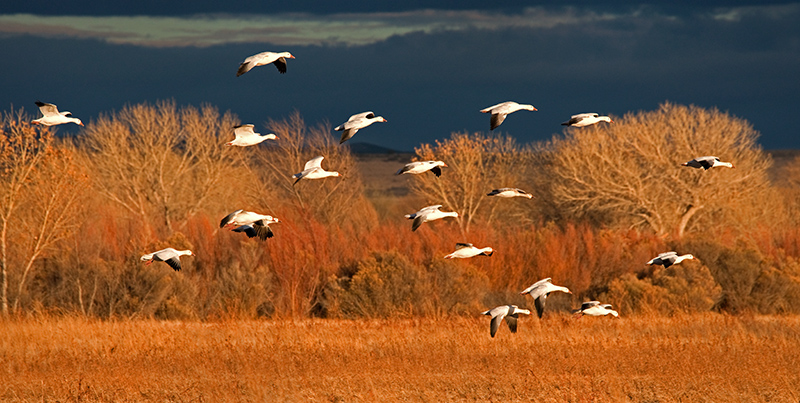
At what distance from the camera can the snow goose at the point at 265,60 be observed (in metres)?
15.0

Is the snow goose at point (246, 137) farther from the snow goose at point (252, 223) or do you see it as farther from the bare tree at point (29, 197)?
the bare tree at point (29, 197)

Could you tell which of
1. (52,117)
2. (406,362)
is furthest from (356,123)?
(406,362)

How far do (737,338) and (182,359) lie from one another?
13.3 m

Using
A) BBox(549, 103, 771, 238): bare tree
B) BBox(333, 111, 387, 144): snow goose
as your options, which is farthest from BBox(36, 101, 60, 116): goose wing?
BBox(549, 103, 771, 238): bare tree

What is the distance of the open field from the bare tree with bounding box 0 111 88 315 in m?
4.65

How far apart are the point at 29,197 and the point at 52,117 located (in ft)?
53.5

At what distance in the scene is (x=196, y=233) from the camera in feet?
123

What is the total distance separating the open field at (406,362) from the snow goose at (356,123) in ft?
15.7

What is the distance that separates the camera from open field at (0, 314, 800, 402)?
17141 millimetres

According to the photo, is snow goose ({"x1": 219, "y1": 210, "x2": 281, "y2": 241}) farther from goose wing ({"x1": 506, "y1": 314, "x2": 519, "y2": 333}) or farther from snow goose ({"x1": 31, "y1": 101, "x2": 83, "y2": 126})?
goose wing ({"x1": 506, "y1": 314, "x2": 519, "y2": 333})

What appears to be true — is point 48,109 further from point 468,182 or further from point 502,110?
point 468,182

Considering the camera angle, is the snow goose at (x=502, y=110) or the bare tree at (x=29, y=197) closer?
the snow goose at (x=502, y=110)

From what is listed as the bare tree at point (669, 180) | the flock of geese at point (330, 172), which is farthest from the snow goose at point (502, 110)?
the bare tree at point (669, 180)

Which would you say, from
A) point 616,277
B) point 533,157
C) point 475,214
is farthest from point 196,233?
point 533,157
